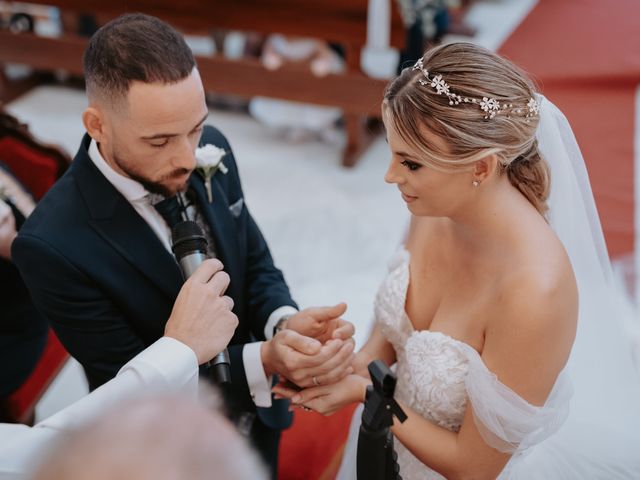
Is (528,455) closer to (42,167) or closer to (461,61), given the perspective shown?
(461,61)

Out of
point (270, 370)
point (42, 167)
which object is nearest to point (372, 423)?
point (270, 370)

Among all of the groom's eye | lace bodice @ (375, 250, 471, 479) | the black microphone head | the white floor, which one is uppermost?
the groom's eye

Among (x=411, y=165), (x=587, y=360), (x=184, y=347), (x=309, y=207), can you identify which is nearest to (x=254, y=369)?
(x=184, y=347)

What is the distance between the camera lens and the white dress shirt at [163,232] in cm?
181

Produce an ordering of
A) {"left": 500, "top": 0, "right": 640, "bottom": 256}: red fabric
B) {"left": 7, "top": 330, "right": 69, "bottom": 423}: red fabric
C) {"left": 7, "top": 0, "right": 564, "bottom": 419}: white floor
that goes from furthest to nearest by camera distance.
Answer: {"left": 500, "top": 0, "right": 640, "bottom": 256}: red fabric < {"left": 7, "top": 0, "right": 564, "bottom": 419}: white floor < {"left": 7, "top": 330, "right": 69, "bottom": 423}: red fabric

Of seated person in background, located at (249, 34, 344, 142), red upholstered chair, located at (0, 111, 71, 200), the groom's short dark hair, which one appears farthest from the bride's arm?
seated person in background, located at (249, 34, 344, 142)

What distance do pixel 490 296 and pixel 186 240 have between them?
0.77m

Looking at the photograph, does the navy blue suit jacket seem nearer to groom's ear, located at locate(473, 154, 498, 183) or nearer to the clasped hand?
the clasped hand

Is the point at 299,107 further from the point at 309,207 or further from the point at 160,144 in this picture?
the point at 160,144

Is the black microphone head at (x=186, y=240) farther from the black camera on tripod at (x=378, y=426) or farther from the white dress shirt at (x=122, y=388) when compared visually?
the black camera on tripod at (x=378, y=426)

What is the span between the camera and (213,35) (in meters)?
6.52

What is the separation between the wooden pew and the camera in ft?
16.7

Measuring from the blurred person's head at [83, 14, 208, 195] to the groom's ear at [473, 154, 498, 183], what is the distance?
70 centimetres

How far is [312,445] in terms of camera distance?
9.15 ft
